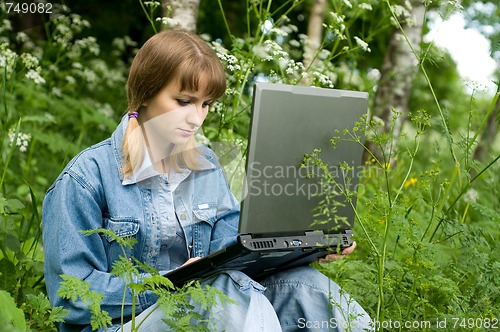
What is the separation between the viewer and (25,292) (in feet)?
7.97

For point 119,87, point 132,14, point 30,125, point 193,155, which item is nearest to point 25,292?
point 193,155

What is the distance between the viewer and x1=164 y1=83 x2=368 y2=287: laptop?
5.69ft

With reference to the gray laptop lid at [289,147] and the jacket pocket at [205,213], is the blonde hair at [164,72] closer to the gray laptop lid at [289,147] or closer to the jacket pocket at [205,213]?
the jacket pocket at [205,213]

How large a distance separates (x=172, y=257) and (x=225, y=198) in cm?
27

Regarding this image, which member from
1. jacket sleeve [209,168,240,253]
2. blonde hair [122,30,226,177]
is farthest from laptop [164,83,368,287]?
blonde hair [122,30,226,177]

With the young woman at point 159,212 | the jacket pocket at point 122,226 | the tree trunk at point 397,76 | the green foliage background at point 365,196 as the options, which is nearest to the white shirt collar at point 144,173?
the young woman at point 159,212

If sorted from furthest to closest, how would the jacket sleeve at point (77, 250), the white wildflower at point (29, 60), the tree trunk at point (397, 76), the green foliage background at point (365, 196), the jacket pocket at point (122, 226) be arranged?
the tree trunk at point (397, 76)
the white wildflower at point (29, 60)
the green foliage background at point (365, 196)
the jacket pocket at point (122, 226)
the jacket sleeve at point (77, 250)

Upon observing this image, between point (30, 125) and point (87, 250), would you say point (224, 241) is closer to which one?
point (87, 250)

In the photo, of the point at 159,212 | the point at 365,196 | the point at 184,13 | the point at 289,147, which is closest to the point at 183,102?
the point at 159,212

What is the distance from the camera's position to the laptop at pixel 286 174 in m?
1.73

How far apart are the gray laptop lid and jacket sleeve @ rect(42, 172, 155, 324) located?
0.43 metres

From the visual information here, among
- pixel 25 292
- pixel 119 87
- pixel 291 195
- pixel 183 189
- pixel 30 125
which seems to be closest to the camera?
pixel 291 195

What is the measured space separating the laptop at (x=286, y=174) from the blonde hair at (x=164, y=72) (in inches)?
16.0

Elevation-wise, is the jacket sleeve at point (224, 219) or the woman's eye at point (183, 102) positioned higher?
the woman's eye at point (183, 102)
